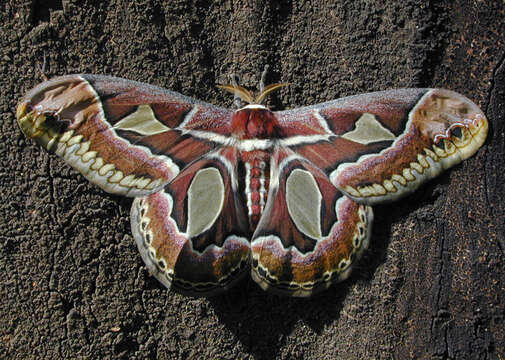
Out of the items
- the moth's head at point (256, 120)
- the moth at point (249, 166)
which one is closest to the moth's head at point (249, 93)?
the moth's head at point (256, 120)

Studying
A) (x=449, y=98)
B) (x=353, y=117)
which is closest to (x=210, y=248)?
(x=353, y=117)

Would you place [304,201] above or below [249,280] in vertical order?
above

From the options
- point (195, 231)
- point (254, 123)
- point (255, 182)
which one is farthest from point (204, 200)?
point (254, 123)

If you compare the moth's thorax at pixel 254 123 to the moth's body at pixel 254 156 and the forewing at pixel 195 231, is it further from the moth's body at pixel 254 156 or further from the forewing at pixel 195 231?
the forewing at pixel 195 231

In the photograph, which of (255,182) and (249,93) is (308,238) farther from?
(249,93)

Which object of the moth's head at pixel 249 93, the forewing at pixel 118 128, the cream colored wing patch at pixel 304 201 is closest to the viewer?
the forewing at pixel 118 128

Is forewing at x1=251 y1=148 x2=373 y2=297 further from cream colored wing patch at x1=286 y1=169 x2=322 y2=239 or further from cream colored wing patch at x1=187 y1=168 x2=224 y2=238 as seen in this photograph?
cream colored wing patch at x1=187 y1=168 x2=224 y2=238

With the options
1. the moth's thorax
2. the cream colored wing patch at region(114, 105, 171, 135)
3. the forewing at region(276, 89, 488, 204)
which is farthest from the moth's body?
the cream colored wing patch at region(114, 105, 171, 135)
